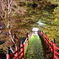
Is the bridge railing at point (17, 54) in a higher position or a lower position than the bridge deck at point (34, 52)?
higher

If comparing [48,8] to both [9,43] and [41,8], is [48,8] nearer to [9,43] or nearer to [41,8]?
[41,8]

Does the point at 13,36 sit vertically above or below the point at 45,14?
below

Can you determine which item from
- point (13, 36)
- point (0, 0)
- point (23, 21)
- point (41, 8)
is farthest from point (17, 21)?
point (41, 8)

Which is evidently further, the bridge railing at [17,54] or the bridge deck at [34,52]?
the bridge deck at [34,52]

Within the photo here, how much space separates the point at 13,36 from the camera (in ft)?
30.9

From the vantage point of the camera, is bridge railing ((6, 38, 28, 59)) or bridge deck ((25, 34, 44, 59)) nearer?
bridge railing ((6, 38, 28, 59))

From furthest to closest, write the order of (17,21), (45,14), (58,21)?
(45,14), (17,21), (58,21)

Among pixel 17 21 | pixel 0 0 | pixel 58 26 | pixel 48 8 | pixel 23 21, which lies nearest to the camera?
pixel 58 26

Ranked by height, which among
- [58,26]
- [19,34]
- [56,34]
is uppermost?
[58,26]

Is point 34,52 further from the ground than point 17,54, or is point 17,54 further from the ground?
point 17,54

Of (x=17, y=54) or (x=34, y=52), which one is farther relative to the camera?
(x=34, y=52)

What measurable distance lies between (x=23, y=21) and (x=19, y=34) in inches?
43.6

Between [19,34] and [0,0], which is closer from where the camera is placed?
[19,34]

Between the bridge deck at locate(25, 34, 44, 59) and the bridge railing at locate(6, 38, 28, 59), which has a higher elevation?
the bridge railing at locate(6, 38, 28, 59)
